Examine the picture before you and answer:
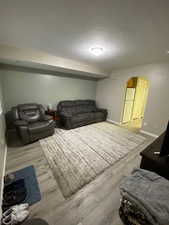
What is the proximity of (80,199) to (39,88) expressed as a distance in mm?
3615

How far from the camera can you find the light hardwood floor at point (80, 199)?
1.18 meters

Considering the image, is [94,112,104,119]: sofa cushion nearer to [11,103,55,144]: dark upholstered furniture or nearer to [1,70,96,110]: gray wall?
[1,70,96,110]: gray wall

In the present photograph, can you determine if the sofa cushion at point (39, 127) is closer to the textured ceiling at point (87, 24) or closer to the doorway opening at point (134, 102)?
the textured ceiling at point (87, 24)

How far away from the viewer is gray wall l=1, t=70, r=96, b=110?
10.8 ft

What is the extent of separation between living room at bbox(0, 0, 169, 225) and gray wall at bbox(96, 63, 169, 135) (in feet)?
0.10

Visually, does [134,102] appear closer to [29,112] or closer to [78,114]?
[78,114]

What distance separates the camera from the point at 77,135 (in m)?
3.29

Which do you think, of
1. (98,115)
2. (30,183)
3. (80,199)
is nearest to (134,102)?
(98,115)

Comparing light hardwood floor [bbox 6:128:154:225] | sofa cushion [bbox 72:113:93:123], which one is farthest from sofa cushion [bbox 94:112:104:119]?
light hardwood floor [bbox 6:128:154:225]

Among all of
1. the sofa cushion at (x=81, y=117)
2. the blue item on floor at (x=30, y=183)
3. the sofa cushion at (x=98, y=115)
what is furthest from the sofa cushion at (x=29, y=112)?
the sofa cushion at (x=98, y=115)

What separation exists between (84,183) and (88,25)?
8.33 feet

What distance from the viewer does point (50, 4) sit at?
1211 millimetres

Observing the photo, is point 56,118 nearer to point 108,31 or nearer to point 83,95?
point 83,95

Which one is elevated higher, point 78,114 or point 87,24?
point 87,24
